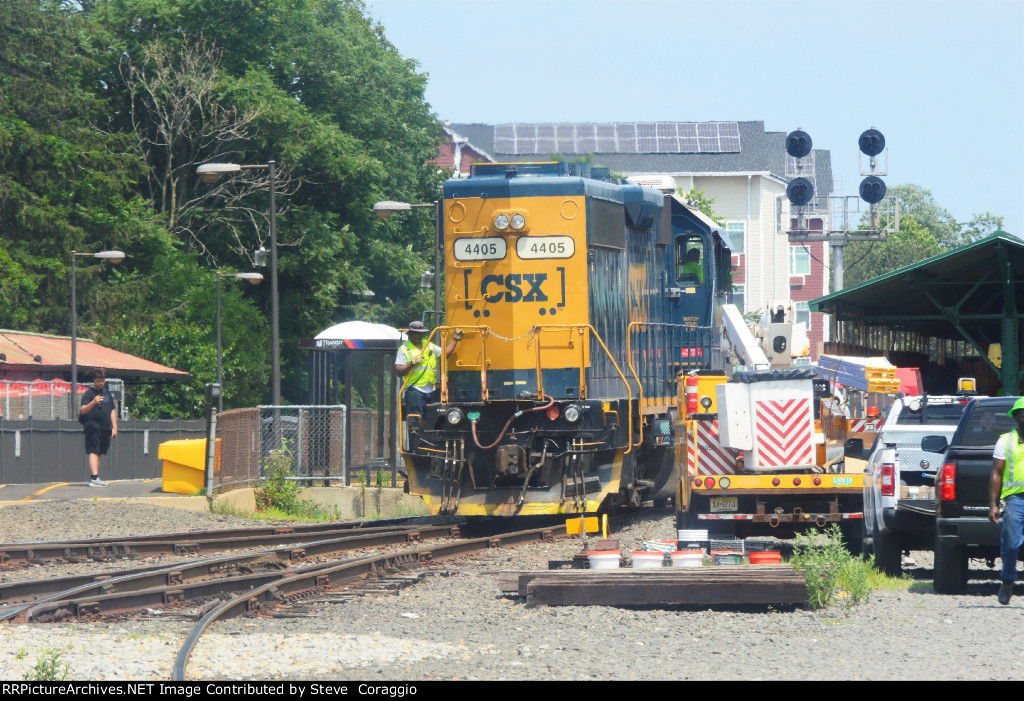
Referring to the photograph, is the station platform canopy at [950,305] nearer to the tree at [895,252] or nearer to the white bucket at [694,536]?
the white bucket at [694,536]

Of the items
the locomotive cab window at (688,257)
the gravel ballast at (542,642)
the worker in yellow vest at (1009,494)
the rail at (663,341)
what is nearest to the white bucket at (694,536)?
the gravel ballast at (542,642)

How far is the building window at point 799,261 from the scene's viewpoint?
76062 millimetres

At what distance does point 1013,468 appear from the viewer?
1091 cm

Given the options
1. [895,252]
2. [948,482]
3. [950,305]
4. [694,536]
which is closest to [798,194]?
[950,305]

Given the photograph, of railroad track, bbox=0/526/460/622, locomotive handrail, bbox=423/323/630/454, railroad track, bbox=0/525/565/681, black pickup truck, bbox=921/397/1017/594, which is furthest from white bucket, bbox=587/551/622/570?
locomotive handrail, bbox=423/323/630/454

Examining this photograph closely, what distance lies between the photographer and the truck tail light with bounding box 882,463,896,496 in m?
12.7

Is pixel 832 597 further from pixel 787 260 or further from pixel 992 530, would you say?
pixel 787 260

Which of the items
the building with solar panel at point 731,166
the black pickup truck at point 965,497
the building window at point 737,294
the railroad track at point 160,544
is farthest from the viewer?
the building with solar panel at point 731,166

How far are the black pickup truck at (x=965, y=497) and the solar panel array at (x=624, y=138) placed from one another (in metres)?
61.6

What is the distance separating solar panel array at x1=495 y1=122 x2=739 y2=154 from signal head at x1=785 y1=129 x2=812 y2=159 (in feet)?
106

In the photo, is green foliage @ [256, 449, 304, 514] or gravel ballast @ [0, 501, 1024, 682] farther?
green foliage @ [256, 449, 304, 514]

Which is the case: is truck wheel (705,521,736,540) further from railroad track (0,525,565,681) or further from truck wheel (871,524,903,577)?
railroad track (0,525,565,681)

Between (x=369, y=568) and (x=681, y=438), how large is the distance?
3910 mm
